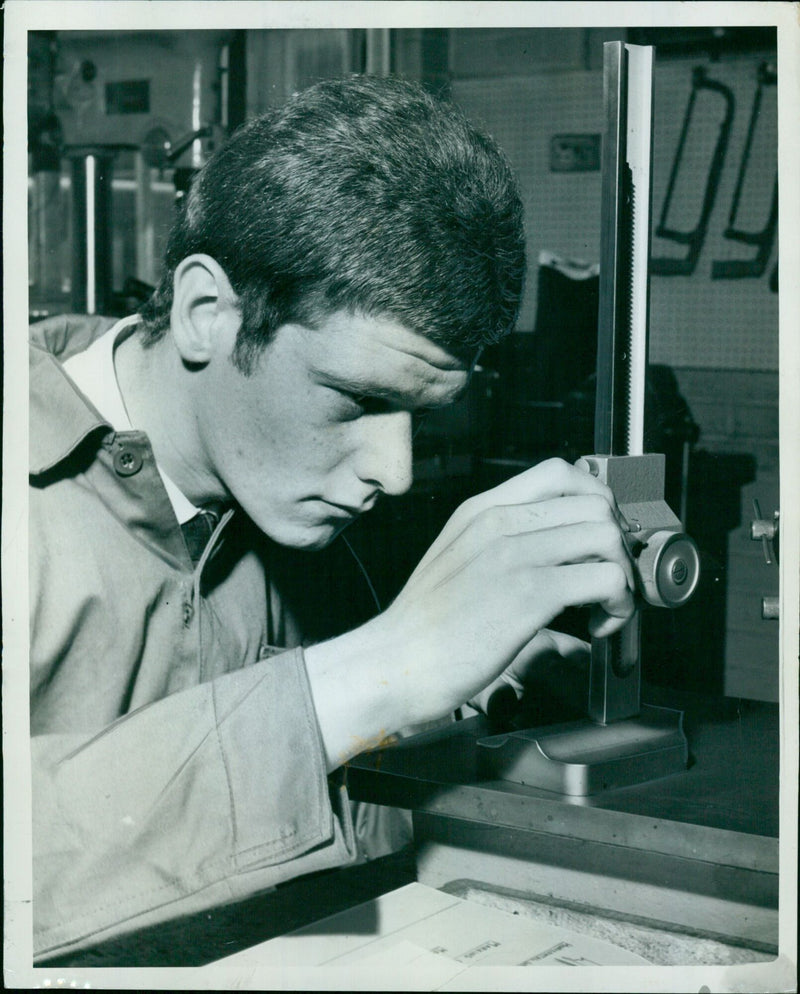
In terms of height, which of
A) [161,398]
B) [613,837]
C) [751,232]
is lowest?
[613,837]

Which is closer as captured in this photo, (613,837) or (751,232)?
(613,837)

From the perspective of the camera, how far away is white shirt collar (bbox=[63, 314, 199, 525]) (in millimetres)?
1120

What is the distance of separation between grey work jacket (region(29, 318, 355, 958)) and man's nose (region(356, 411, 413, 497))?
0.62ft

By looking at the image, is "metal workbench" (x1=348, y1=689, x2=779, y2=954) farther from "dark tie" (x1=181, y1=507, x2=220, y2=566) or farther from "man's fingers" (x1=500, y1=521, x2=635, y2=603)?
"dark tie" (x1=181, y1=507, x2=220, y2=566)

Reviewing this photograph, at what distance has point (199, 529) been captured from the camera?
46.9 inches

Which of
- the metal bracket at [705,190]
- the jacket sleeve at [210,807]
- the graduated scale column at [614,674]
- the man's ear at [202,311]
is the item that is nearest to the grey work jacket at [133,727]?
the jacket sleeve at [210,807]

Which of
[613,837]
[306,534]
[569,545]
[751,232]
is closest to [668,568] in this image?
[569,545]

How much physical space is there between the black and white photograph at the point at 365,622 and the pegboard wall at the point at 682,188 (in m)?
1.02

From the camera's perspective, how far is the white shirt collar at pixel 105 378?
1.12m

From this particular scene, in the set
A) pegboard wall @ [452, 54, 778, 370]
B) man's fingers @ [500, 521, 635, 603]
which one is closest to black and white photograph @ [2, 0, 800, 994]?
man's fingers @ [500, 521, 635, 603]

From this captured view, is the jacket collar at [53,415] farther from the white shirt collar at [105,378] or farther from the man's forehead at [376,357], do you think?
the man's forehead at [376,357]

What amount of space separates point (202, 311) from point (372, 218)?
0.71ft

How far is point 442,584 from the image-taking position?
89 cm

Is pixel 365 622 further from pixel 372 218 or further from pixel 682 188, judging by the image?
pixel 682 188
